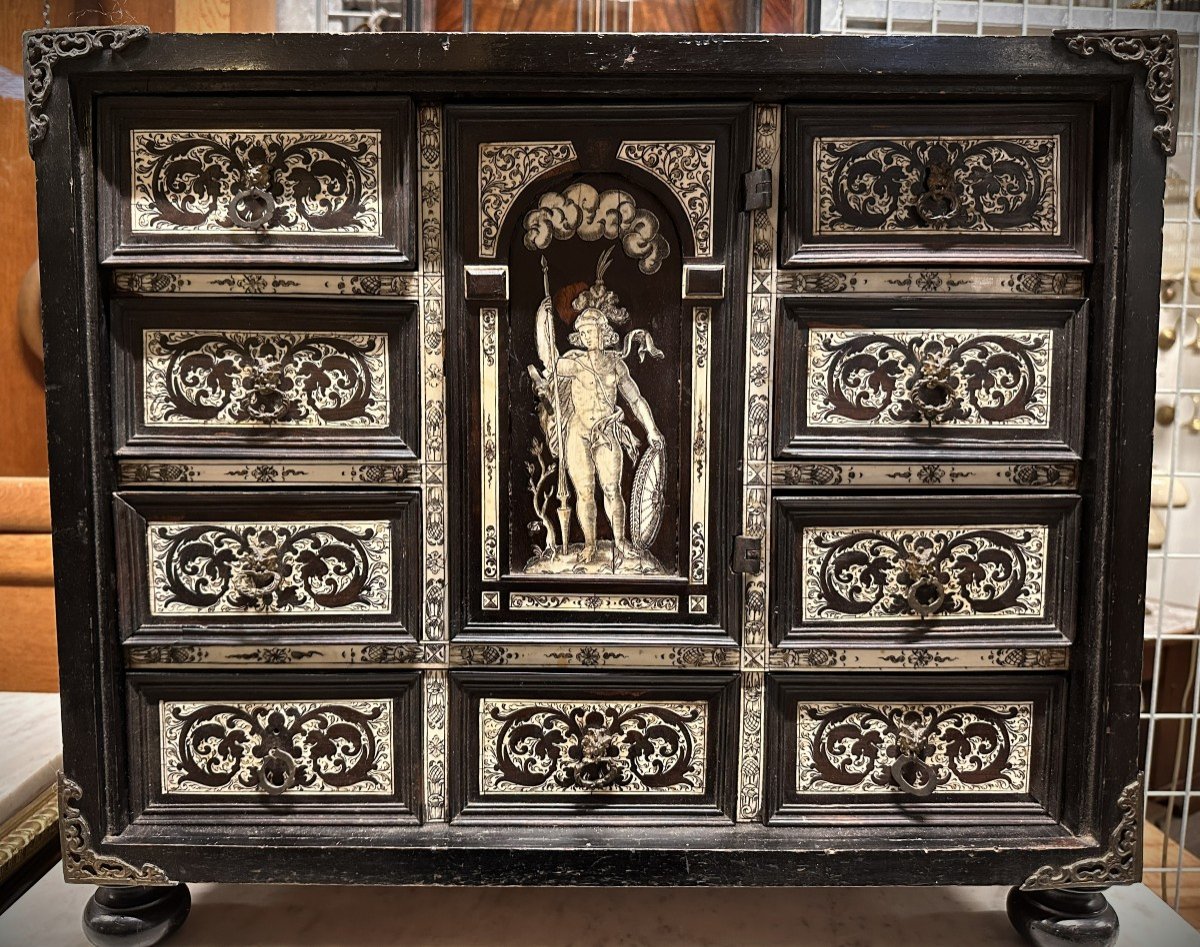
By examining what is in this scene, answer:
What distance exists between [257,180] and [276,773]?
112cm

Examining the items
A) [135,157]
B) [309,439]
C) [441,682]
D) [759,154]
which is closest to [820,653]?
[441,682]

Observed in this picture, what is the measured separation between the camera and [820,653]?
4.86 ft

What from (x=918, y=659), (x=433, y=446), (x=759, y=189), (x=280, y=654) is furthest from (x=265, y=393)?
(x=918, y=659)

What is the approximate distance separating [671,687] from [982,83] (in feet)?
4.08

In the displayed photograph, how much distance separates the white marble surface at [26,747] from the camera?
1.82 m

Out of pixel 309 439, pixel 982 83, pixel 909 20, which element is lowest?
pixel 309 439

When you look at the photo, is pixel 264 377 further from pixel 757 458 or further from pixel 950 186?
pixel 950 186

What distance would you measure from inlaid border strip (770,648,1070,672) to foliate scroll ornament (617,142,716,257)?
84 centimetres

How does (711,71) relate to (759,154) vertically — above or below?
above

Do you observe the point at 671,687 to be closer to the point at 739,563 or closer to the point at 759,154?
the point at 739,563

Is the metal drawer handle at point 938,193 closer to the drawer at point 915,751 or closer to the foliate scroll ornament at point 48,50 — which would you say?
the drawer at point 915,751

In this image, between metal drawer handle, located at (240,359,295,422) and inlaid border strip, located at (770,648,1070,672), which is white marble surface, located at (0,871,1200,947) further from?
metal drawer handle, located at (240,359,295,422)

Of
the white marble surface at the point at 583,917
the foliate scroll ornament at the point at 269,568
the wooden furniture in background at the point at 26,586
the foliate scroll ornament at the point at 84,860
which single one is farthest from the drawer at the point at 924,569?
the wooden furniture in background at the point at 26,586

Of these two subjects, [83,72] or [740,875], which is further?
[740,875]
